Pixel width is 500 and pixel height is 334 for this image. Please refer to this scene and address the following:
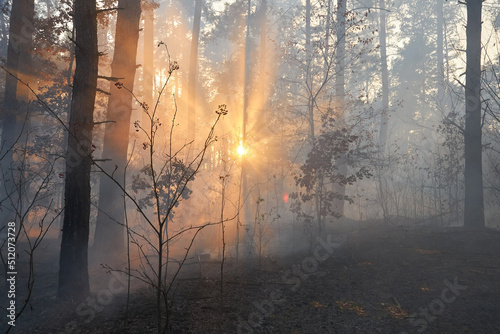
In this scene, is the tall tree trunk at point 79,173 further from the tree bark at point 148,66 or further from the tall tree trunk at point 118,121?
the tree bark at point 148,66

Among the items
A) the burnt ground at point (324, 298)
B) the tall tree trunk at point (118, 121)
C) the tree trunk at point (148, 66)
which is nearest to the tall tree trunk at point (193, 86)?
the tree trunk at point (148, 66)

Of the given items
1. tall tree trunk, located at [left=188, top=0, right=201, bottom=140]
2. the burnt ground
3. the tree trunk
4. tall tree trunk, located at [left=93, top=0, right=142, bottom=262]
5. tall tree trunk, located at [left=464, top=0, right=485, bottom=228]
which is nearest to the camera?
the burnt ground

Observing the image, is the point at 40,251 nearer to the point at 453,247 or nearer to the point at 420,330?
the point at 420,330

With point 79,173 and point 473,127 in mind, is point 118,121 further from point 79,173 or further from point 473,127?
point 473,127

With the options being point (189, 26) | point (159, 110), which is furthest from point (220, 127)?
point (189, 26)

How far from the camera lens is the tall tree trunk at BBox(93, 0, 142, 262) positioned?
24.8 ft

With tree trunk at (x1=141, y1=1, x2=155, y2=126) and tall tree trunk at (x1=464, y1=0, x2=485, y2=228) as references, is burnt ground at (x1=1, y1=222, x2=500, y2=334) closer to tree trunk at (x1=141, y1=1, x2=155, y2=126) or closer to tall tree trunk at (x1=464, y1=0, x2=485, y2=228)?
tall tree trunk at (x1=464, y1=0, x2=485, y2=228)

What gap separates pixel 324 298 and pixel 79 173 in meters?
4.19

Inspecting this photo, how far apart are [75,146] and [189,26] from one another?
3542 centimetres

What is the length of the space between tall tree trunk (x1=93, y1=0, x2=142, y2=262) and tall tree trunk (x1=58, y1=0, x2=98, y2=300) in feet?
7.69

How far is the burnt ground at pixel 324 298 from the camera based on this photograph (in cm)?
416

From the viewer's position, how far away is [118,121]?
7.62 meters

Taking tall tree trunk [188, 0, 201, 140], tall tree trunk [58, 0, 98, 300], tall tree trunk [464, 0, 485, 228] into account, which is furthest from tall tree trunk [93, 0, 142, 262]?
tall tree trunk [188, 0, 201, 140]

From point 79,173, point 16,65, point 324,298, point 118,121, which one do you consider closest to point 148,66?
point 16,65
